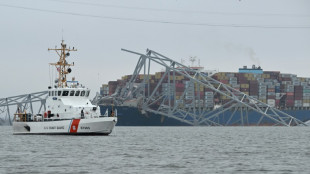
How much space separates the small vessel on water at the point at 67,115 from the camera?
75.6 metres

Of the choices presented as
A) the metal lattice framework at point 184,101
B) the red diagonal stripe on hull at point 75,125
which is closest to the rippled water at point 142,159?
the red diagonal stripe on hull at point 75,125

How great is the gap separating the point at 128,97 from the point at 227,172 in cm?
13287

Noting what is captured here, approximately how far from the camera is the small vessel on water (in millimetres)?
75625

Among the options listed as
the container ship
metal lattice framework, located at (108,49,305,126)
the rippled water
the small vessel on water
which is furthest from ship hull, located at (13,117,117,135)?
the container ship

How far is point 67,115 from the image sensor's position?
77.9 m

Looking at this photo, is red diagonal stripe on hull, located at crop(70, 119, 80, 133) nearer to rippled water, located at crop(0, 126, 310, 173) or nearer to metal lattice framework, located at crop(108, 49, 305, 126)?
rippled water, located at crop(0, 126, 310, 173)

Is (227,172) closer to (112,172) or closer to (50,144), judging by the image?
(112,172)

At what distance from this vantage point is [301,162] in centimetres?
4831

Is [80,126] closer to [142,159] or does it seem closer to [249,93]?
[142,159]

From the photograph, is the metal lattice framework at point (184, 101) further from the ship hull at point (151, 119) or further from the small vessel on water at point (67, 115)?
the small vessel on water at point (67, 115)

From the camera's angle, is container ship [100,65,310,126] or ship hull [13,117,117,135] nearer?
ship hull [13,117,117,135]

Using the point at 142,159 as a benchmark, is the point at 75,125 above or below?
above

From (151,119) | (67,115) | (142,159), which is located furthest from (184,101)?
(142,159)

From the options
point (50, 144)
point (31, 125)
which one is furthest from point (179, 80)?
point (50, 144)
